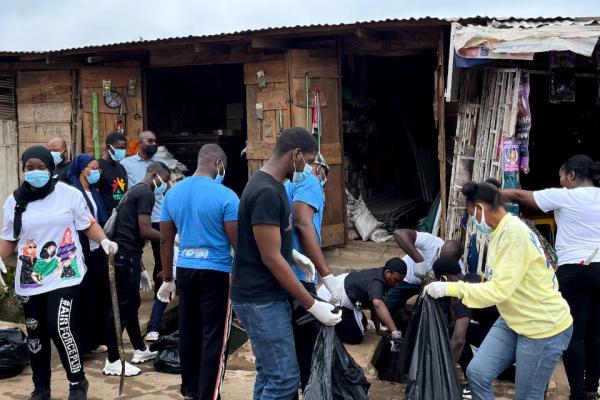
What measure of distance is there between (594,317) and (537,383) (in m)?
1.40

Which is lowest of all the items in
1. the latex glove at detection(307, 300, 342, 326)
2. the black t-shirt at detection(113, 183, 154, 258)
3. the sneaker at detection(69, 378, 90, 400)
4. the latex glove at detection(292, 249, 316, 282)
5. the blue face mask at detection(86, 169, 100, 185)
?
the sneaker at detection(69, 378, 90, 400)

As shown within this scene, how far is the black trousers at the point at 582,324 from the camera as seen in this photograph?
15.2 feet

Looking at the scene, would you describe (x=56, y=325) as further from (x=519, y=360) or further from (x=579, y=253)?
(x=579, y=253)

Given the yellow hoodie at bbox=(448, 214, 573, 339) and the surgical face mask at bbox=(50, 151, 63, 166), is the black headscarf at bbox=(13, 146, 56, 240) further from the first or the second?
the yellow hoodie at bbox=(448, 214, 573, 339)

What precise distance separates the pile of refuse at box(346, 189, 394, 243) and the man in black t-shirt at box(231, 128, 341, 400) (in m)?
5.07

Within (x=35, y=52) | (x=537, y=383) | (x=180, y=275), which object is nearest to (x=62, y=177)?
(x=180, y=275)

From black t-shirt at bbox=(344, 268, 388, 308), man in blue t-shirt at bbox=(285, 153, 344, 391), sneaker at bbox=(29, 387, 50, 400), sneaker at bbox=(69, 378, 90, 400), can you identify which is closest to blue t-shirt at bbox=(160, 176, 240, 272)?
man in blue t-shirt at bbox=(285, 153, 344, 391)

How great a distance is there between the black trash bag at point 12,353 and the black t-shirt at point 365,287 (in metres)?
2.77

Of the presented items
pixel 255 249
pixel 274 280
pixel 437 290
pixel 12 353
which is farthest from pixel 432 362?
pixel 12 353

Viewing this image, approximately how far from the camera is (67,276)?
448cm

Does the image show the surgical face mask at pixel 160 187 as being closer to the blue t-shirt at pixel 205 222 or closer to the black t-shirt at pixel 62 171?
the black t-shirt at pixel 62 171

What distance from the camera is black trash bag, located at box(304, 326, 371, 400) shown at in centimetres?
371

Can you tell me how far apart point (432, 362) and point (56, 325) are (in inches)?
Answer: 96.3

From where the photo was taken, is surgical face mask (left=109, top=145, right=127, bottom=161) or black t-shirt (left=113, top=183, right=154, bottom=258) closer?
black t-shirt (left=113, top=183, right=154, bottom=258)
